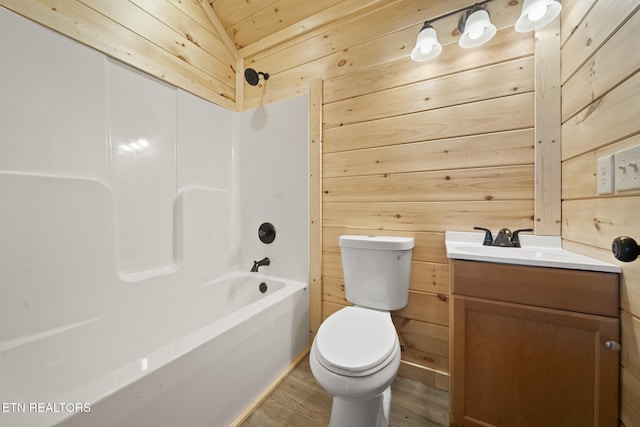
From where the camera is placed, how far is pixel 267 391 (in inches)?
→ 49.0

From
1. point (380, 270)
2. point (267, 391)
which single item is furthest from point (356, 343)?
point (267, 391)

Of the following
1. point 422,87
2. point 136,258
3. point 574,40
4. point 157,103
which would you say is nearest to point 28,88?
point 157,103

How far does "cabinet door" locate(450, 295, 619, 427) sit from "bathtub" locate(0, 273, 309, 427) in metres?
0.90

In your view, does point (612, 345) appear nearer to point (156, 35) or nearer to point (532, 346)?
point (532, 346)

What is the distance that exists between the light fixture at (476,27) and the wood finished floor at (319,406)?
1.83 meters

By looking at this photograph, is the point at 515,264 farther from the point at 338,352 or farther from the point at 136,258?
the point at 136,258

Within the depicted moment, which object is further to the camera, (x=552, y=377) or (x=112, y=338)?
(x=112, y=338)

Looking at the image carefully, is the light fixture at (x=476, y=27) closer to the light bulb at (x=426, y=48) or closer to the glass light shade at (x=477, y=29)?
the glass light shade at (x=477, y=29)

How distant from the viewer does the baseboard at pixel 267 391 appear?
108 centimetres

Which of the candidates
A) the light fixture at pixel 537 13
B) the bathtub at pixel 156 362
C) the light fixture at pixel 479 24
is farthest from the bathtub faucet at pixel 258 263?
the light fixture at pixel 537 13

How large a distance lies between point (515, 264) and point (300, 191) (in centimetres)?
125

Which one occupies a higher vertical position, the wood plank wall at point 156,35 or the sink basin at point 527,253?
the wood plank wall at point 156,35

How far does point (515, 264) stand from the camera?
0.83m

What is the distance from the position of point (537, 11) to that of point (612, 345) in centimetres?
131
